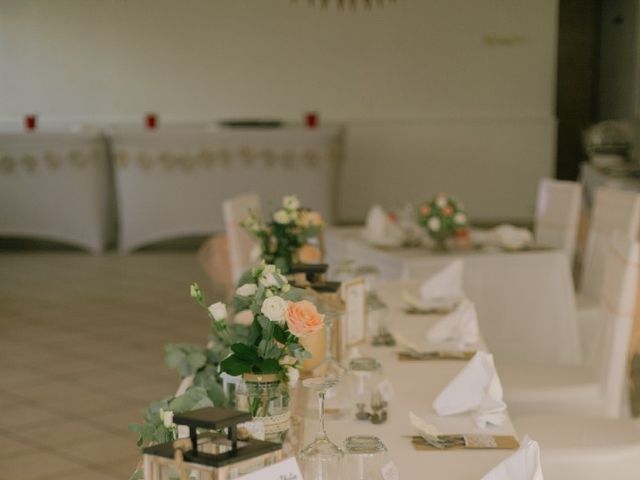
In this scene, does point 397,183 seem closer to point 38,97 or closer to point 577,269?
point 577,269

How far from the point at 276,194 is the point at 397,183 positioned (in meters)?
1.90

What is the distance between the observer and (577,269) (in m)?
8.75

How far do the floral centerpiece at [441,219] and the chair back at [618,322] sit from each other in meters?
1.57

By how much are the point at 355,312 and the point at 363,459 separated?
3.95 ft

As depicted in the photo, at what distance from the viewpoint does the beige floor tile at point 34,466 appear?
13.3 ft

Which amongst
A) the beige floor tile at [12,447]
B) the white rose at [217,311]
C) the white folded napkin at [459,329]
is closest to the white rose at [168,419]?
the white rose at [217,311]

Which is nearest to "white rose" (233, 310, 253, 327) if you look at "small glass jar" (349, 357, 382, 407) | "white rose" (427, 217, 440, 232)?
"small glass jar" (349, 357, 382, 407)

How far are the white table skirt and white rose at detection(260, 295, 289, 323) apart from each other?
10.1 feet

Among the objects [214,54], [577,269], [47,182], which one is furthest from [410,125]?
[47,182]

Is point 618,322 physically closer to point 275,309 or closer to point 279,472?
point 275,309

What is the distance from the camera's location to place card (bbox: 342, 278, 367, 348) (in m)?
3.07

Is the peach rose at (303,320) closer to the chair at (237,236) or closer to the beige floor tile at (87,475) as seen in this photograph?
the beige floor tile at (87,475)

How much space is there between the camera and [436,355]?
314 centimetres

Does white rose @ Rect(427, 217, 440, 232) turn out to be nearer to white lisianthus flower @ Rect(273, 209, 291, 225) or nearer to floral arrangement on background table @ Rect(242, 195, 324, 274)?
floral arrangement on background table @ Rect(242, 195, 324, 274)
